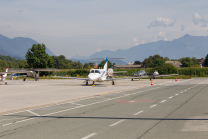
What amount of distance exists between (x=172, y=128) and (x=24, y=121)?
19.8 feet

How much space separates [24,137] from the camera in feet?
25.0

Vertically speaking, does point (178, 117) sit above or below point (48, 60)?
below

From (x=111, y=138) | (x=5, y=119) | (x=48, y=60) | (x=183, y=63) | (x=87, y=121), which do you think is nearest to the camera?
(x=111, y=138)

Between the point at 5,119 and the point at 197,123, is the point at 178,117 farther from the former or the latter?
the point at 5,119

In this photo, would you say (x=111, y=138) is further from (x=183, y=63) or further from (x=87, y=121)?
(x=183, y=63)

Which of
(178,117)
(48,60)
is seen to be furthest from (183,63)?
(178,117)

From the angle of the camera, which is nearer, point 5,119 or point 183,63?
point 5,119

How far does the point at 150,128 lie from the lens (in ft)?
28.1

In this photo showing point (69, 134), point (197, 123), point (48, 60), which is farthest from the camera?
point (48, 60)

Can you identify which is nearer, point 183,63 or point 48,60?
point 48,60

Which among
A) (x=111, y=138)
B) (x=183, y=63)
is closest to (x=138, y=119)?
(x=111, y=138)

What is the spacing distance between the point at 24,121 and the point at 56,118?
4.51 feet

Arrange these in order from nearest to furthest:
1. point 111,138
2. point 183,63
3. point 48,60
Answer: point 111,138, point 48,60, point 183,63

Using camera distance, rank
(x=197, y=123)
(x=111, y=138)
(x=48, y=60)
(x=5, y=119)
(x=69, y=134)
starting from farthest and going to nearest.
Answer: (x=48, y=60)
(x=5, y=119)
(x=197, y=123)
(x=69, y=134)
(x=111, y=138)
